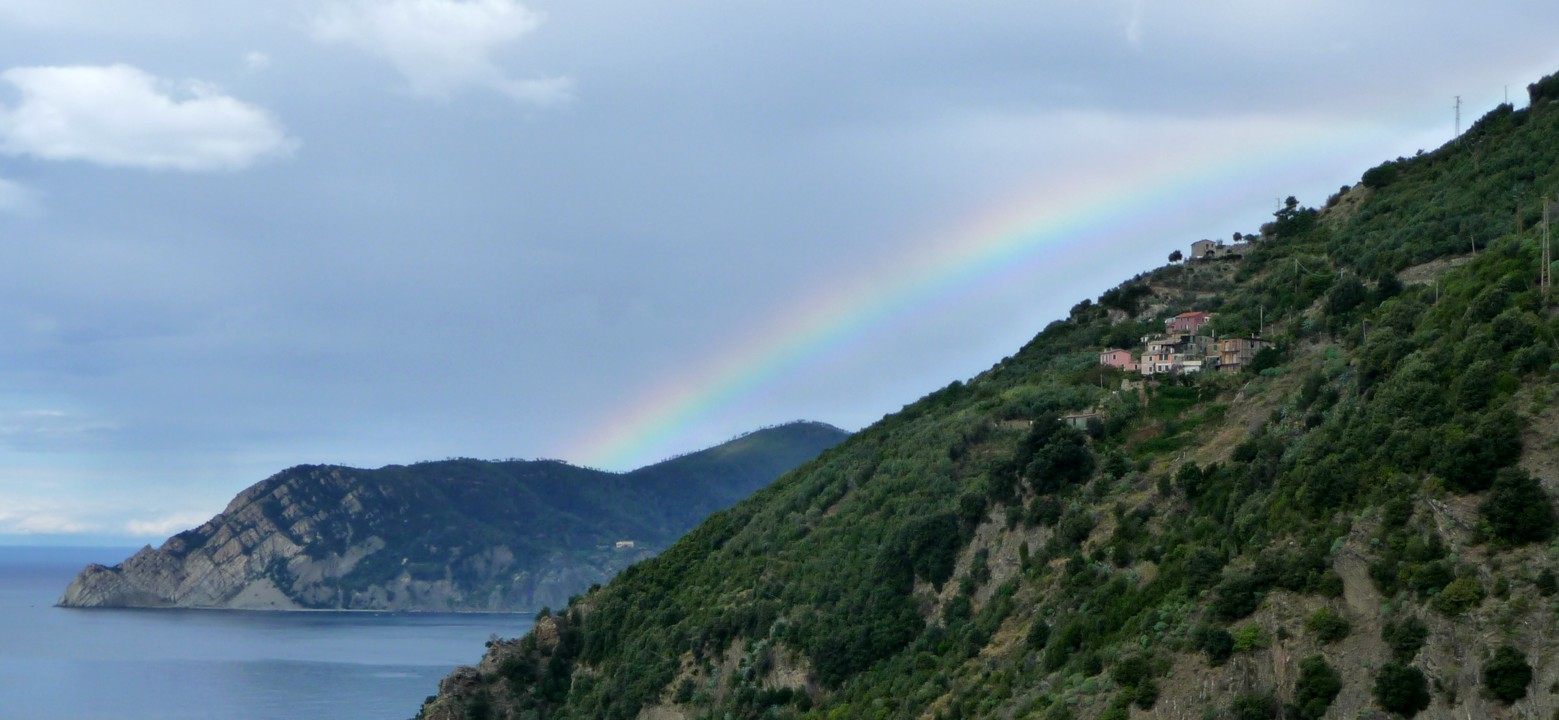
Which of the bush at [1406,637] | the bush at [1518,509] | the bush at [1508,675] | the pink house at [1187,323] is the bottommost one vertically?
the bush at [1508,675]

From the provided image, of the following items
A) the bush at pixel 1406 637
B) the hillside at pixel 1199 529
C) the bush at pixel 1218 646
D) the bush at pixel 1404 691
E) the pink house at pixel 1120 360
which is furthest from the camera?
the pink house at pixel 1120 360

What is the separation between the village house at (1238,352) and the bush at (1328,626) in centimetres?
2862

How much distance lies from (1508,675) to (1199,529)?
16.7 meters

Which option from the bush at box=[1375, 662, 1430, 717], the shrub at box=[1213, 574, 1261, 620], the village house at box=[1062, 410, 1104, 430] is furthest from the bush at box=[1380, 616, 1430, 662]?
the village house at box=[1062, 410, 1104, 430]

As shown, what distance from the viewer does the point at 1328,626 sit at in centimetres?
4025

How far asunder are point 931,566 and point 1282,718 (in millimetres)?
27771

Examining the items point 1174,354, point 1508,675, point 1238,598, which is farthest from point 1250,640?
point 1174,354

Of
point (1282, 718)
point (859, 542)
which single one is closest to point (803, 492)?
point (859, 542)

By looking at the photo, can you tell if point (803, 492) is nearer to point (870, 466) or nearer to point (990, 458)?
point (870, 466)

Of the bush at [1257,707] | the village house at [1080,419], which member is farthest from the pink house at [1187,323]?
the bush at [1257,707]

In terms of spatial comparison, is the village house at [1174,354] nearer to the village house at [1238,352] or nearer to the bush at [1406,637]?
the village house at [1238,352]

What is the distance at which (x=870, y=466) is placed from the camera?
281ft

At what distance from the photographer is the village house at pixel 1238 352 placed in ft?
225

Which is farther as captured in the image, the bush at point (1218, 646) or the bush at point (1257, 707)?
the bush at point (1218, 646)
